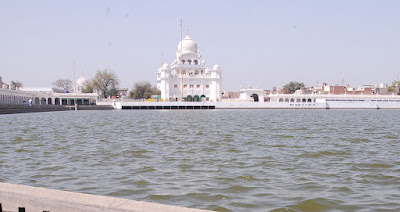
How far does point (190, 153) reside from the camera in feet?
41.8

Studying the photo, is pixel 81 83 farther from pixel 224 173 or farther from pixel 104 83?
pixel 224 173

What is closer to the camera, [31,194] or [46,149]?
[31,194]

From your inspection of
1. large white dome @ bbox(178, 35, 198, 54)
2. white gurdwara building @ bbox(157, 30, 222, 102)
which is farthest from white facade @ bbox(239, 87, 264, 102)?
large white dome @ bbox(178, 35, 198, 54)

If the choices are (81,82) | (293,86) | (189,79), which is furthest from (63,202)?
(293,86)

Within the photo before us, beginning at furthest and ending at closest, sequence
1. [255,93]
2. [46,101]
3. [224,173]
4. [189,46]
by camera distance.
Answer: [255,93]
[189,46]
[46,101]
[224,173]

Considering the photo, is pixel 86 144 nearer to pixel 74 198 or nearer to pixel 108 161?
pixel 108 161

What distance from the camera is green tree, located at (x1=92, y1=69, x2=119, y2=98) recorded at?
9919 cm

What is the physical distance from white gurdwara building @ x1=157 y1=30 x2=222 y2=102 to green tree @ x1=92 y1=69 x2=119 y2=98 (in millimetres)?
14608

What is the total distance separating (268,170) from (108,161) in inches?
181

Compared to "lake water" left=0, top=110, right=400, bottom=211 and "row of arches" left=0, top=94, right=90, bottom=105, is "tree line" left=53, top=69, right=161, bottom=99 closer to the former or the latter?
"row of arches" left=0, top=94, right=90, bottom=105

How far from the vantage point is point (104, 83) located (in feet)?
327

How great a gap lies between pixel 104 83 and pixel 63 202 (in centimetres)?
9852

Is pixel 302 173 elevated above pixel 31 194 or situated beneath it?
situated beneath

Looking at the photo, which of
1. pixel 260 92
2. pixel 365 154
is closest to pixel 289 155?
pixel 365 154
